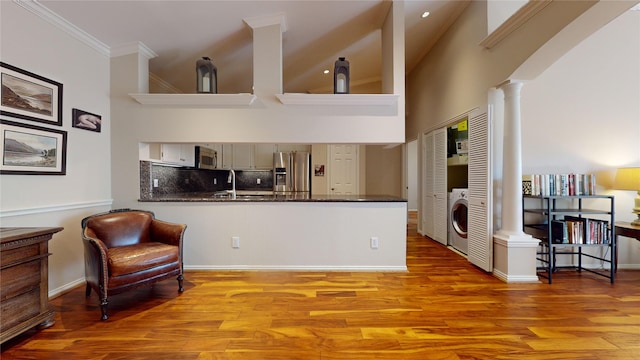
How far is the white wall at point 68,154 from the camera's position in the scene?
2.18 m

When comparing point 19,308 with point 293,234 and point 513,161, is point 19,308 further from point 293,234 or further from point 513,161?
point 513,161

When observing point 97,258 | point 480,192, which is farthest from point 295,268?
point 480,192

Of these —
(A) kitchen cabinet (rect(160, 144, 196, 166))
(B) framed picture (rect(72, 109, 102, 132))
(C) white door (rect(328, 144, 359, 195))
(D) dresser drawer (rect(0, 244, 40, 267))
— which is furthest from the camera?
(C) white door (rect(328, 144, 359, 195))

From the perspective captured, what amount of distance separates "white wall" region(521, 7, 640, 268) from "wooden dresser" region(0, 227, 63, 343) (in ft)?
15.6

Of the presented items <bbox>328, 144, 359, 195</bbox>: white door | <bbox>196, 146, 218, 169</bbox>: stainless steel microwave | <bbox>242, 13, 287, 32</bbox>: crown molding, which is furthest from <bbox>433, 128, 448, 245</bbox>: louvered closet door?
<bbox>196, 146, 218, 169</bbox>: stainless steel microwave

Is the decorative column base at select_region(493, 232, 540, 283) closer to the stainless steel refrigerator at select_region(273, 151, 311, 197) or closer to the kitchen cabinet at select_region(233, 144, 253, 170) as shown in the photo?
the stainless steel refrigerator at select_region(273, 151, 311, 197)

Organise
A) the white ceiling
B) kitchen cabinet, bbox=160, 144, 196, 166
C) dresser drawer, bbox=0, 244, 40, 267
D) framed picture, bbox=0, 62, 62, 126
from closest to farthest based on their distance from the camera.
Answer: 1. dresser drawer, bbox=0, 244, 40, 267
2. framed picture, bbox=0, 62, 62, 126
3. the white ceiling
4. kitchen cabinet, bbox=160, 144, 196, 166

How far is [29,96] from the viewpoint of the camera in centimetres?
227

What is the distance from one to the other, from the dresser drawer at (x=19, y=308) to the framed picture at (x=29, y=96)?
141 centimetres

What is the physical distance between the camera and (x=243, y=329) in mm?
2008

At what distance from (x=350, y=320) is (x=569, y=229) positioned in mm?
2660

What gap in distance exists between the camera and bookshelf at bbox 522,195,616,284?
286cm

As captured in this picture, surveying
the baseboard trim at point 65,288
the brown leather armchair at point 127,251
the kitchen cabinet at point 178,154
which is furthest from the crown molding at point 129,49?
the baseboard trim at point 65,288

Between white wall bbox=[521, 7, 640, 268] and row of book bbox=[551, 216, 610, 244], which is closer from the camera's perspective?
row of book bbox=[551, 216, 610, 244]
